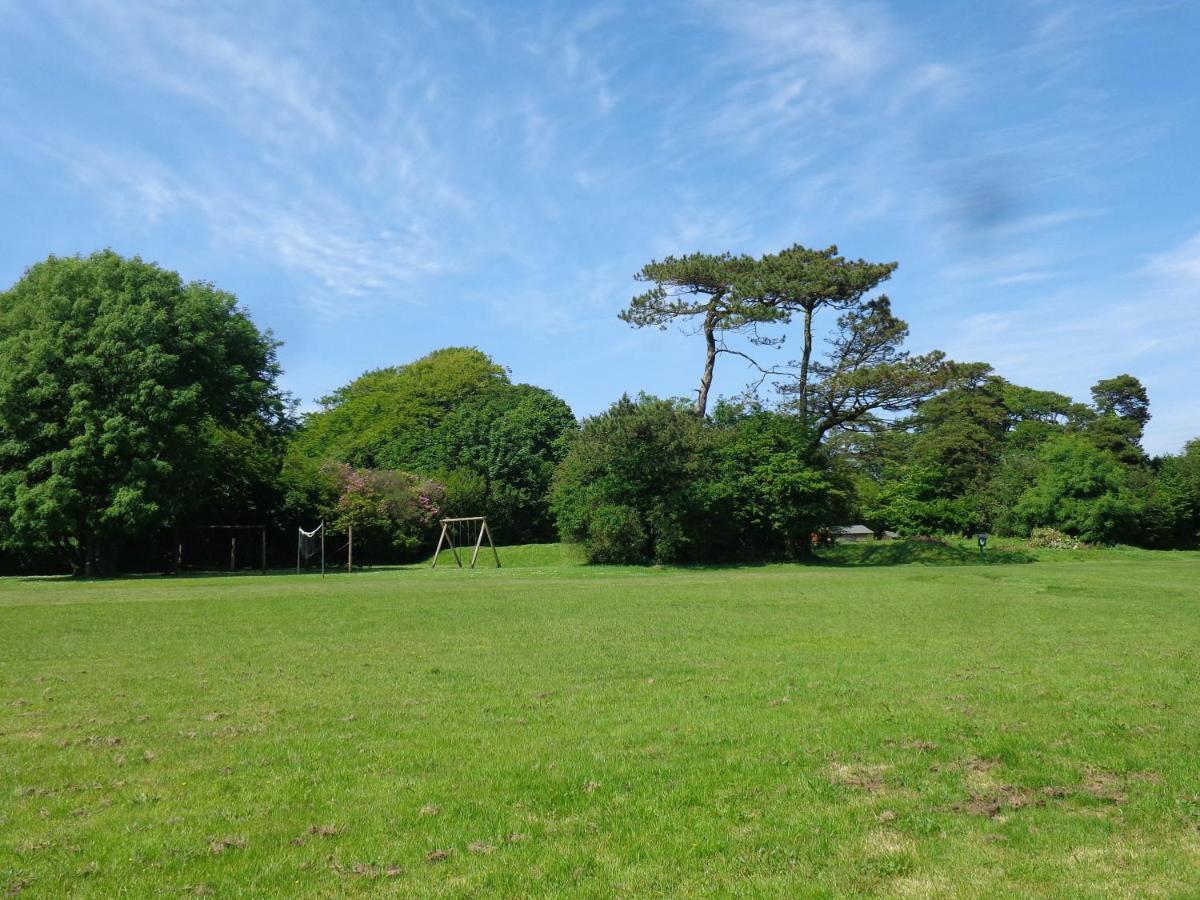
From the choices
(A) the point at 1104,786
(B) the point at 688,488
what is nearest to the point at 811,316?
(B) the point at 688,488

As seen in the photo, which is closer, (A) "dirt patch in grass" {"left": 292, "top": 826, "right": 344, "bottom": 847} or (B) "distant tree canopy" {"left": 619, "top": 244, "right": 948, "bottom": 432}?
(A) "dirt patch in grass" {"left": 292, "top": 826, "right": 344, "bottom": 847}

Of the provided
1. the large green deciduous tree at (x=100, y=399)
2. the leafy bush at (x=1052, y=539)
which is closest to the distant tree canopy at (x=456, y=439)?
the large green deciduous tree at (x=100, y=399)

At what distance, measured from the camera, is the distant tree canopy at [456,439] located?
210 feet

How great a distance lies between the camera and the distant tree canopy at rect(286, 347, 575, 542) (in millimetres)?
63938

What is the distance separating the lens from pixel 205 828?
19.6ft

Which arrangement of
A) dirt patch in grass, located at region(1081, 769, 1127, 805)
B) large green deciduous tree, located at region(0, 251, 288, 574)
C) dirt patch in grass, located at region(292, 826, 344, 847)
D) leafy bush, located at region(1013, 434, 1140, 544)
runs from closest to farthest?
dirt patch in grass, located at region(292, 826, 344, 847) → dirt patch in grass, located at region(1081, 769, 1127, 805) → large green deciduous tree, located at region(0, 251, 288, 574) → leafy bush, located at region(1013, 434, 1140, 544)

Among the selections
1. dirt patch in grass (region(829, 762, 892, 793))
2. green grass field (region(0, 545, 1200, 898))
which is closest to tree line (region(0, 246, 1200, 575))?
green grass field (region(0, 545, 1200, 898))

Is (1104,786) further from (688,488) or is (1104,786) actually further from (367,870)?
(688,488)

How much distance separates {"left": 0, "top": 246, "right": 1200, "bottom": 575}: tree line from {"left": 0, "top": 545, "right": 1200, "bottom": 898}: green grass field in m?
27.1

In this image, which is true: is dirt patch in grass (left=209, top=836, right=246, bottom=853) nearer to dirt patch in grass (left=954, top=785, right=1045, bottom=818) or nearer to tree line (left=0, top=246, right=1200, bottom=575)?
dirt patch in grass (left=954, top=785, right=1045, bottom=818)

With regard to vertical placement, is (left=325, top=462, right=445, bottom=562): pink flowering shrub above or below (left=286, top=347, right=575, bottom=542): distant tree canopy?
below

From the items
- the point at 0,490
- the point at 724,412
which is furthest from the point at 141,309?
the point at 724,412

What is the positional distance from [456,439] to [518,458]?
224 inches

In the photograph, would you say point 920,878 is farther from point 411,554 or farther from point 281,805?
point 411,554
